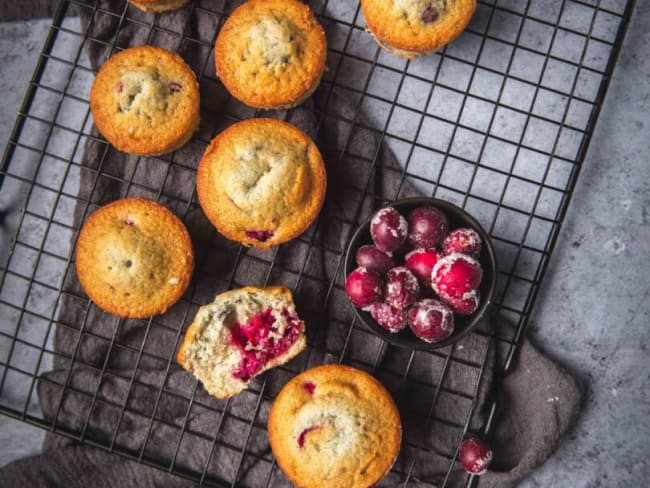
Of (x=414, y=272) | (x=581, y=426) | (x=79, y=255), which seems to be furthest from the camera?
(x=581, y=426)

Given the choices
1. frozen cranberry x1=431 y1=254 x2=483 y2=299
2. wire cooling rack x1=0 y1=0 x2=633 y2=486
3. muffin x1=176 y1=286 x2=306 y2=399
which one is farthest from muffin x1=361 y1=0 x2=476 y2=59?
muffin x1=176 y1=286 x2=306 y2=399

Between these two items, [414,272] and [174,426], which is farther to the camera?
[174,426]

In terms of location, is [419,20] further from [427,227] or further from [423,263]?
[423,263]

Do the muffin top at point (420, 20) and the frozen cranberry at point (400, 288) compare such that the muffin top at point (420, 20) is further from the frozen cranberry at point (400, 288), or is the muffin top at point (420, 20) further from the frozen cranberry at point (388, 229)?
the frozen cranberry at point (400, 288)

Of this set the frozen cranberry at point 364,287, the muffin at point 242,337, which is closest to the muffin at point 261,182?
the muffin at point 242,337

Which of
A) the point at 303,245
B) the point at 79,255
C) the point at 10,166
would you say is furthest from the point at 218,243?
the point at 10,166

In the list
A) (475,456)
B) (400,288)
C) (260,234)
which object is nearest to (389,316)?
(400,288)

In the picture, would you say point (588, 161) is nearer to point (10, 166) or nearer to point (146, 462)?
point (146, 462)
